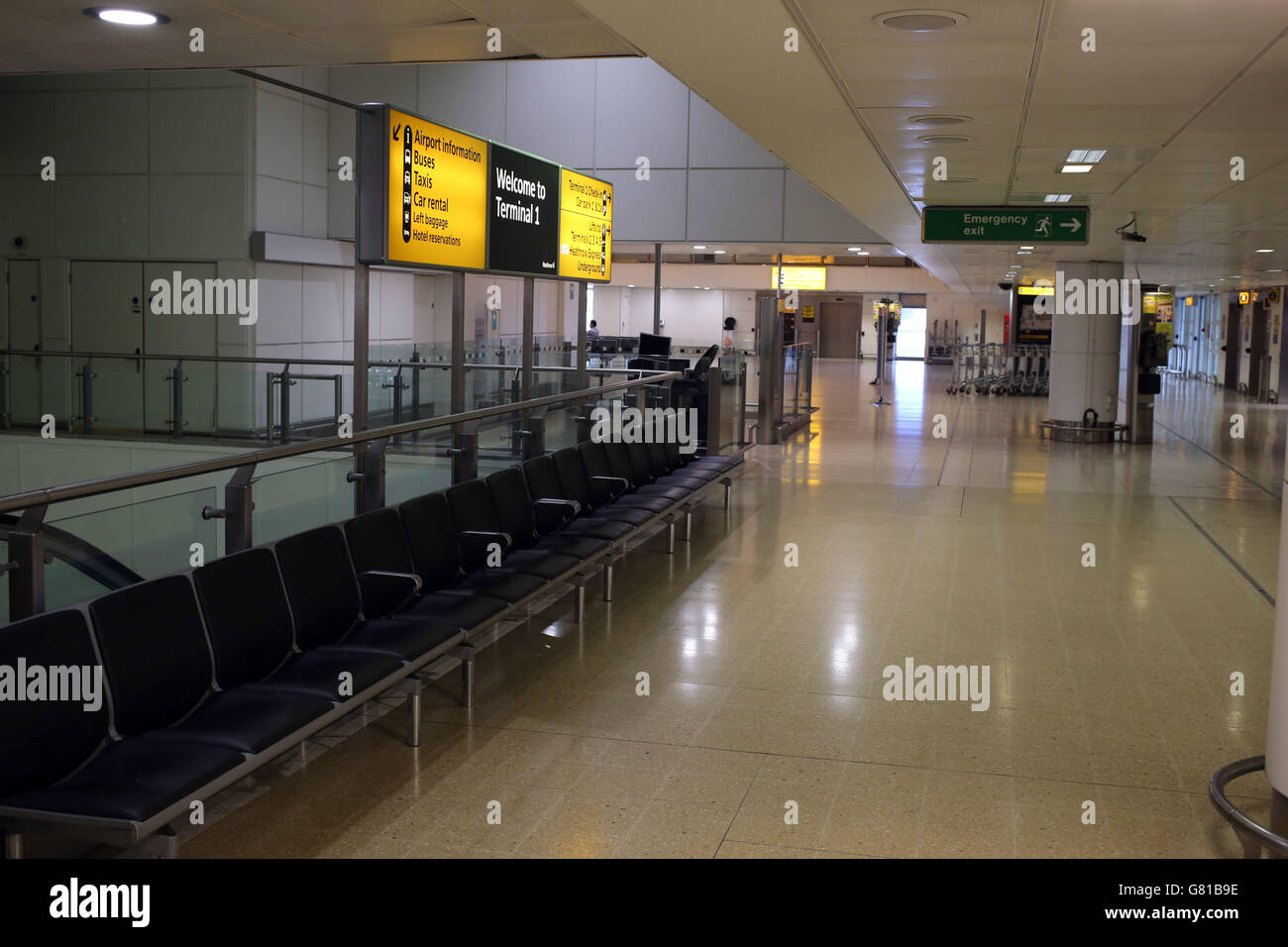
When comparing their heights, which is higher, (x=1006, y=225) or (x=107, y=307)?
(x=1006, y=225)

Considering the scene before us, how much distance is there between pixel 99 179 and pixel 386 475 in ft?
37.2

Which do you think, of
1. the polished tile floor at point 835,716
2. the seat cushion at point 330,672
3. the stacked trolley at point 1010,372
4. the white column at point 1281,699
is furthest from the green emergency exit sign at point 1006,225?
the stacked trolley at point 1010,372

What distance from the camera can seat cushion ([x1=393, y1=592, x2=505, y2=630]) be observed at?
4.71 meters

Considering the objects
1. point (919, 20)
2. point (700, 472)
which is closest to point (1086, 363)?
point (700, 472)

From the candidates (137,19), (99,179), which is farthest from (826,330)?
(137,19)

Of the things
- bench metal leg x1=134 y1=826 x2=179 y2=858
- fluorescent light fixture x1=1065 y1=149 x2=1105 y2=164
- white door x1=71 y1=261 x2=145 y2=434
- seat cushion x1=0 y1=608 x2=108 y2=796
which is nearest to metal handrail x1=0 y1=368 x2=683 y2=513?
seat cushion x1=0 y1=608 x2=108 y2=796

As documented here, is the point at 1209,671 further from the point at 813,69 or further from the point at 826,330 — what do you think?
the point at 826,330

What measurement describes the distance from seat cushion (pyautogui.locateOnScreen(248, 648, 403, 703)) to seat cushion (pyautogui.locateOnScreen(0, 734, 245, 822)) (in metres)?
0.51

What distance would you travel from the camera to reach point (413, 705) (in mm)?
4383

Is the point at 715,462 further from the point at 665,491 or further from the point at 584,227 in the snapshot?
the point at 584,227

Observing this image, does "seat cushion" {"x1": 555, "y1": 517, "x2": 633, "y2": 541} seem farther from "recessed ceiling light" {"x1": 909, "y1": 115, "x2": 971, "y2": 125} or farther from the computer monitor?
the computer monitor

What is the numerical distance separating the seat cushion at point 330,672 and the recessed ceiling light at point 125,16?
8.77 ft

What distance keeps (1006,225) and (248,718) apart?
8.62 meters

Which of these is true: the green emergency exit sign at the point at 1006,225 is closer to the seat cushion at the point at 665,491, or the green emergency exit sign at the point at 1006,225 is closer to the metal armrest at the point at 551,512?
the seat cushion at the point at 665,491
